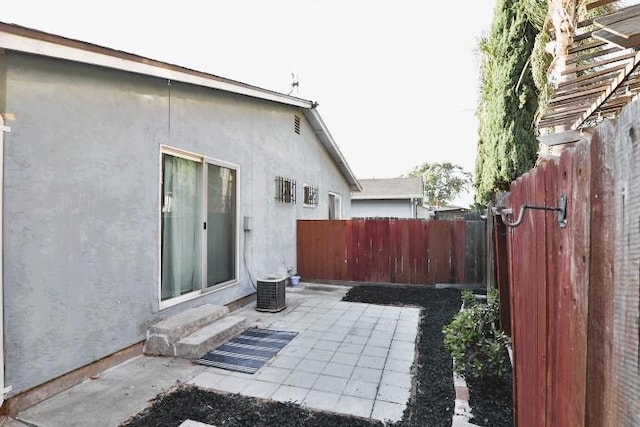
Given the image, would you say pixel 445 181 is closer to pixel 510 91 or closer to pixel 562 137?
pixel 510 91

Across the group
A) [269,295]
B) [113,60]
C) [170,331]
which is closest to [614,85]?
[113,60]

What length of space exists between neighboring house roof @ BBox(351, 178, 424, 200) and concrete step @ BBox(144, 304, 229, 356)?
16.5m

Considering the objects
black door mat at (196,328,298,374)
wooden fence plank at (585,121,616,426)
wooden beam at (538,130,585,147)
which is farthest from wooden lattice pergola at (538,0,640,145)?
black door mat at (196,328,298,374)

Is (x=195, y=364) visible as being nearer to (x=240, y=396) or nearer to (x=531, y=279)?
(x=240, y=396)

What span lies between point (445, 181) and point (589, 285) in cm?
4372

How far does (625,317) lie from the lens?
30.9 inches

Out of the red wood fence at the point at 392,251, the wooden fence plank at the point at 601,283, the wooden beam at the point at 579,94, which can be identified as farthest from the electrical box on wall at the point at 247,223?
the wooden fence plank at the point at 601,283

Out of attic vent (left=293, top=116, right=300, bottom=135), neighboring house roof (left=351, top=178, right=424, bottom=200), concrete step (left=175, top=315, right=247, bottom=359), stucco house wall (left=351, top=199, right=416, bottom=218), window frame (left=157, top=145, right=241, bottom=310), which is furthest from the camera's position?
→ stucco house wall (left=351, top=199, right=416, bottom=218)

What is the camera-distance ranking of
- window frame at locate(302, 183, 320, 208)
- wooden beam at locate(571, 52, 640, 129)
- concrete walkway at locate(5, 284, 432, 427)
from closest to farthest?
wooden beam at locate(571, 52, 640, 129)
concrete walkway at locate(5, 284, 432, 427)
window frame at locate(302, 183, 320, 208)

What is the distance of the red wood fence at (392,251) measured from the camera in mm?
7816

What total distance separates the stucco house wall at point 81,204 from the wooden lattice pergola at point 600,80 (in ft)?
13.0

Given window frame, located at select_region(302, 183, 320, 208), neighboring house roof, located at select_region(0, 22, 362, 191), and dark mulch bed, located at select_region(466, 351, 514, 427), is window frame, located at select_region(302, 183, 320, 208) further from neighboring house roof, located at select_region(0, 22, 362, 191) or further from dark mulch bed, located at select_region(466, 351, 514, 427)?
dark mulch bed, located at select_region(466, 351, 514, 427)

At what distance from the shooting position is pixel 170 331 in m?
4.00

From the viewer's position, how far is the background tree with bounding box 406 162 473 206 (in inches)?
1630
